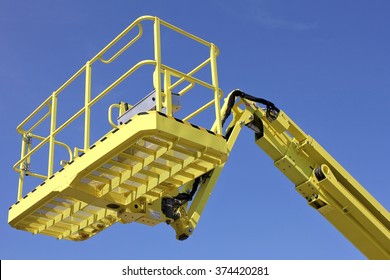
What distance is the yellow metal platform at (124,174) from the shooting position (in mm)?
8273

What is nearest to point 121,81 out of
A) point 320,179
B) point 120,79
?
point 120,79

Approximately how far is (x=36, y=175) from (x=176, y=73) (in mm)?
3344

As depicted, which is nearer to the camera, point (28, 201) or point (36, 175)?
point (28, 201)

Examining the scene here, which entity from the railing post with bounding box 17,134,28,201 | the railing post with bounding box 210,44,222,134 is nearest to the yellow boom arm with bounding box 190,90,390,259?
the railing post with bounding box 210,44,222,134

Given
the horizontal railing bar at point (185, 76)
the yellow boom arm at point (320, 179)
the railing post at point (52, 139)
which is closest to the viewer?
the horizontal railing bar at point (185, 76)

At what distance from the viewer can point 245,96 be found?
10.6 m

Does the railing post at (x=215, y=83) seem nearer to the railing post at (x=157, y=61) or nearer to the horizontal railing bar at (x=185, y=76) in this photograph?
the horizontal railing bar at (x=185, y=76)

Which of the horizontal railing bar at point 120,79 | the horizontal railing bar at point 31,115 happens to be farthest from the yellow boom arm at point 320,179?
the horizontal railing bar at point 31,115

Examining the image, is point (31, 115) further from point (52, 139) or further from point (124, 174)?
point (124, 174)

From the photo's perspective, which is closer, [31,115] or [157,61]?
[157,61]

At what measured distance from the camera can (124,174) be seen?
29.8 ft

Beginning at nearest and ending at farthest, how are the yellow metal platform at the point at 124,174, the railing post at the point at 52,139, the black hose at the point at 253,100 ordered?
the yellow metal platform at the point at 124,174 → the railing post at the point at 52,139 → the black hose at the point at 253,100

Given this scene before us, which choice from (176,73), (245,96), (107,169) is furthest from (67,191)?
(245,96)

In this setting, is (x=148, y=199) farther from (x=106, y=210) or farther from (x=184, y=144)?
(x=184, y=144)
